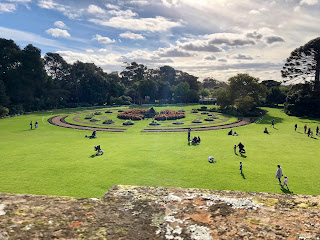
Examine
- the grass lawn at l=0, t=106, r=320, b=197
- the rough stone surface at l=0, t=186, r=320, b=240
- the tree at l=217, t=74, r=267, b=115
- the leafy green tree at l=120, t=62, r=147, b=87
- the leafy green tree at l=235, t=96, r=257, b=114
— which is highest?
the leafy green tree at l=120, t=62, r=147, b=87

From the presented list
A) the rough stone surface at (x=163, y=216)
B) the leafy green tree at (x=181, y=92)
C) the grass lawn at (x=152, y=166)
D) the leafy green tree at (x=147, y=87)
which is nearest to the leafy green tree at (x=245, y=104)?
the grass lawn at (x=152, y=166)

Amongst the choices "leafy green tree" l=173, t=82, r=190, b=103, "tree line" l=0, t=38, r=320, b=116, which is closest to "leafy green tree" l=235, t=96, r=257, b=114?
"tree line" l=0, t=38, r=320, b=116

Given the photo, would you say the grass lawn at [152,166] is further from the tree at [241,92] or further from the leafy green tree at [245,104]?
the tree at [241,92]

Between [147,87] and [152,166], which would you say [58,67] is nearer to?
[147,87]

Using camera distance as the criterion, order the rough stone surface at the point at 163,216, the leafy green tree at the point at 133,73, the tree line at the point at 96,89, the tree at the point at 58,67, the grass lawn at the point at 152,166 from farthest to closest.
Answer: the leafy green tree at the point at 133,73 < the tree at the point at 58,67 < the tree line at the point at 96,89 < the grass lawn at the point at 152,166 < the rough stone surface at the point at 163,216

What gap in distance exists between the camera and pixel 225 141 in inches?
1239

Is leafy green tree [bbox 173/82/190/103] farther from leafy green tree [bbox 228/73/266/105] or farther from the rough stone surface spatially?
the rough stone surface

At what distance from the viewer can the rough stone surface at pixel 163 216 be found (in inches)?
121

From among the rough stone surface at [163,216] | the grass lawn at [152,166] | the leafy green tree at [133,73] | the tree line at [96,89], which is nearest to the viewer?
the rough stone surface at [163,216]

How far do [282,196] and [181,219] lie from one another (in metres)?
2.40

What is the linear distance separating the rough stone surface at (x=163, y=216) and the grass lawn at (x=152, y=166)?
1119cm

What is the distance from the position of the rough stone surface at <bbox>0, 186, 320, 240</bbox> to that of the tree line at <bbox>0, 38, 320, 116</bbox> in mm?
57779

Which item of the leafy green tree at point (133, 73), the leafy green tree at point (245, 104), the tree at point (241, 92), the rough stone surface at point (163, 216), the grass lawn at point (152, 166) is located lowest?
the grass lawn at point (152, 166)

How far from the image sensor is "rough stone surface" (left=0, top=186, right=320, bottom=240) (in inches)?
121
